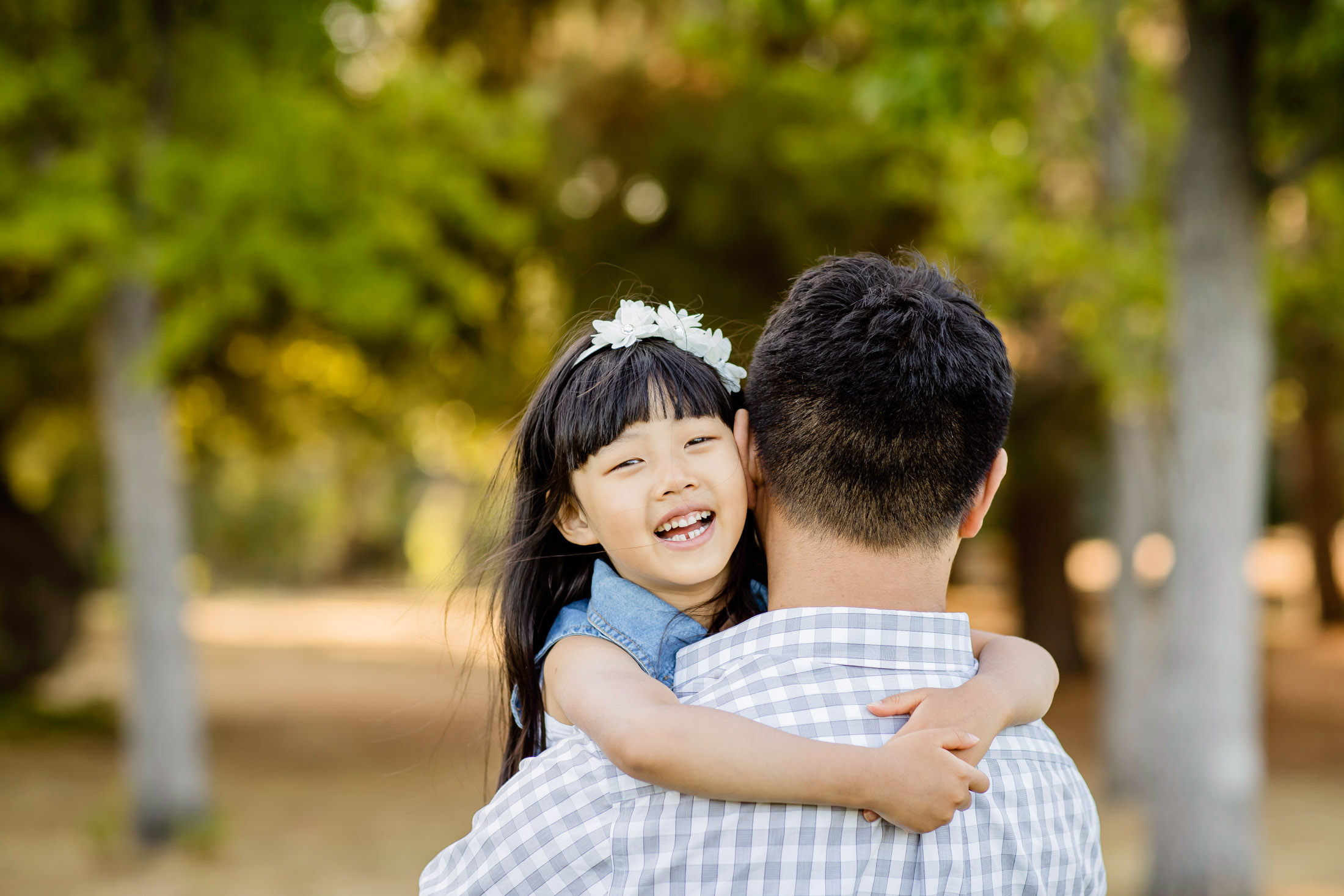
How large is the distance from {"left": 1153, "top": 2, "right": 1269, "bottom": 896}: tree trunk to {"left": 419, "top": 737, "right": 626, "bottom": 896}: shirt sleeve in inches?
182

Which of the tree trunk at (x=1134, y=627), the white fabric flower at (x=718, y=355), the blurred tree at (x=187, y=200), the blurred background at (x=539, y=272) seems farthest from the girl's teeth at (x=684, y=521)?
the tree trunk at (x=1134, y=627)

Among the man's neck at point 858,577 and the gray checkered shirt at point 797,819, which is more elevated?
the man's neck at point 858,577

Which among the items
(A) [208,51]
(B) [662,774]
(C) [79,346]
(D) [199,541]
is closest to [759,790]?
(B) [662,774]

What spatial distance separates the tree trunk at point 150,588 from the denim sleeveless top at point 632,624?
21.9 feet

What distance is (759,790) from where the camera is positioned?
4.20 ft

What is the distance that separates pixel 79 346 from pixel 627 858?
1011 cm

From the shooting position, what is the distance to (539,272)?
10836 millimetres

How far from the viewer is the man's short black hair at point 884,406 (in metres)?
1.41

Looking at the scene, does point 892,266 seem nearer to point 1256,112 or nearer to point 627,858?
point 627,858

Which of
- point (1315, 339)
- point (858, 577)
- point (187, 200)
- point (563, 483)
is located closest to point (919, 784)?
point (858, 577)

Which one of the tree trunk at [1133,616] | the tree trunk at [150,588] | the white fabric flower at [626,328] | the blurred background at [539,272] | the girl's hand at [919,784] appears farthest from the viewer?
the tree trunk at [1133,616]

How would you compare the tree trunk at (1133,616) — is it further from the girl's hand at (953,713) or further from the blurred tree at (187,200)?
the girl's hand at (953,713)

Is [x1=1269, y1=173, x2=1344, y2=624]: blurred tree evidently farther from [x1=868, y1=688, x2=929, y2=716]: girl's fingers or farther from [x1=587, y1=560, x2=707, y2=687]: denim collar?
[x1=868, y1=688, x2=929, y2=716]: girl's fingers

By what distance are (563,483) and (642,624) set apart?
0.25m
